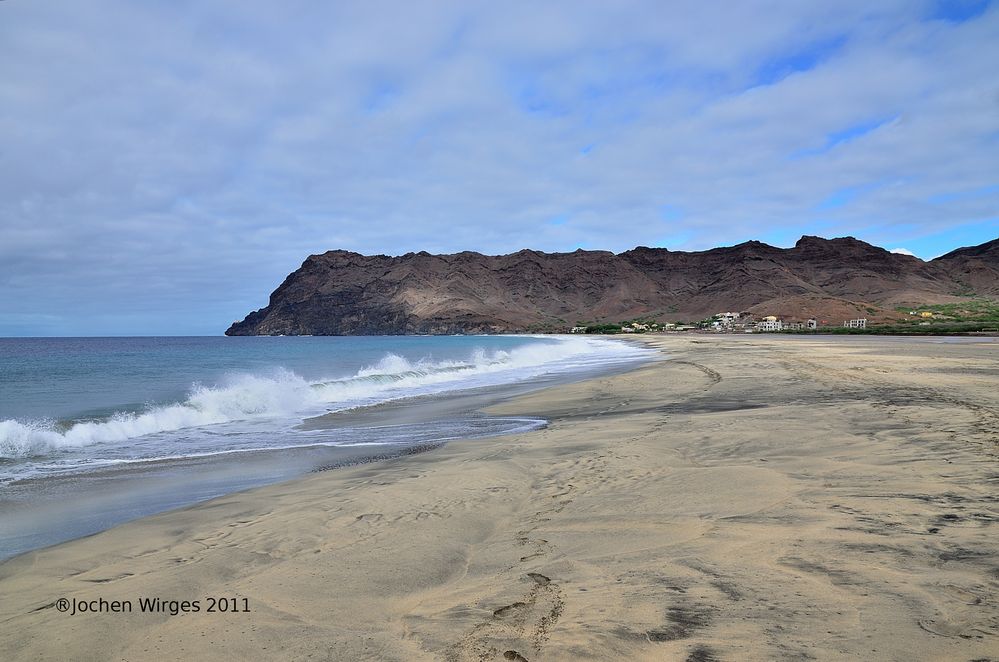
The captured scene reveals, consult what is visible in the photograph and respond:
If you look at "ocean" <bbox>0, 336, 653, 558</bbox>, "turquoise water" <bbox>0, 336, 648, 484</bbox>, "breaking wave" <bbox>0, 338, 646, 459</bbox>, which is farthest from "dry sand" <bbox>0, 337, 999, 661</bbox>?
"breaking wave" <bbox>0, 338, 646, 459</bbox>

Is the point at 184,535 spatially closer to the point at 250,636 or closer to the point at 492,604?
the point at 250,636

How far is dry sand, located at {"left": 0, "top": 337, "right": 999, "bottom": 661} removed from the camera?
116 inches

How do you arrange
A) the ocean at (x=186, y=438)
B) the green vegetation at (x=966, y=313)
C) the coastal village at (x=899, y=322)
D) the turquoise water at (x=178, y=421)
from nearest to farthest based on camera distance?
the ocean at (x=186, y=438)
the turquoise water at (x=178, y=421)
the coastal village at (x=899, y=322)
the green vegetation at (x=966, y=313)

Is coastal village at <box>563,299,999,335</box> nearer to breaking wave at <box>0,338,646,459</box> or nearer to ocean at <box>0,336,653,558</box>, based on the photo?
breaking wave at <box>0,338,646,459</box>

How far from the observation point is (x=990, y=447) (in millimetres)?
6523

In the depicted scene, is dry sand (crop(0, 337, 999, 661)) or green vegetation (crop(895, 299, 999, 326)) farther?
green vegetation (crop(895, 299, 999, 326))

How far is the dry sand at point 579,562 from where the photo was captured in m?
2.96

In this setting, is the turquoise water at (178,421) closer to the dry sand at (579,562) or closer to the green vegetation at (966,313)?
the dry sand at (579,562)

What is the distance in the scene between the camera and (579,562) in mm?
4043

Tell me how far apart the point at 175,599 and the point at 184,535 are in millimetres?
1591

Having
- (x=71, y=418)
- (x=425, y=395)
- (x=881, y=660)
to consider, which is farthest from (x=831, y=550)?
(x=71, y=418)

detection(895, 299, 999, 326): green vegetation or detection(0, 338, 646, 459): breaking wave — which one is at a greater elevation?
detection(895, 299, 999, 326): green vegetation

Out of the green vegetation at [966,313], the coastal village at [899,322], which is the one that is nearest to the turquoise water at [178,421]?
the coastal village at [899,322]

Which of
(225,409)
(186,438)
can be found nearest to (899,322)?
(225,409)
